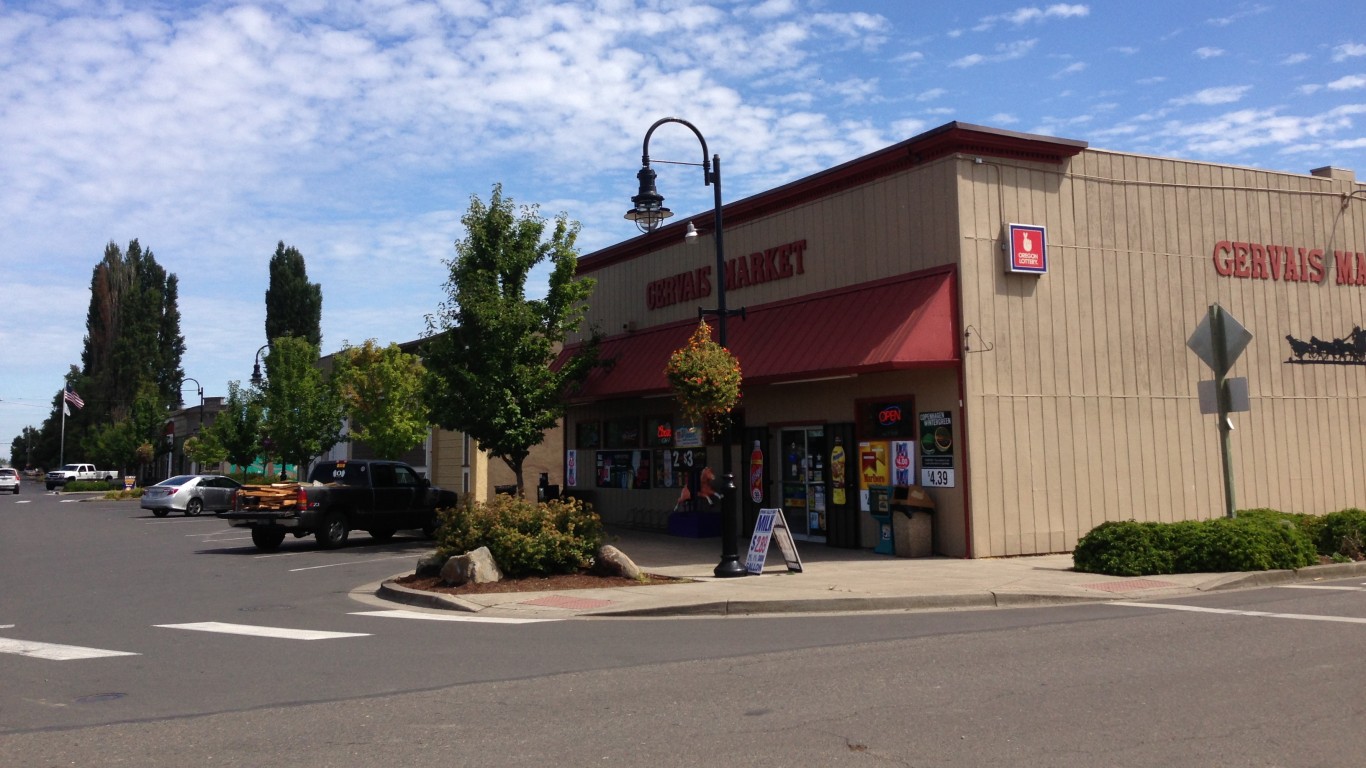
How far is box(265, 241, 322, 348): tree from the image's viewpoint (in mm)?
70312

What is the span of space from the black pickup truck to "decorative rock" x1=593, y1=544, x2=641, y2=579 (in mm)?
8757

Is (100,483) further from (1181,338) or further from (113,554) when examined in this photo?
(1181,338)

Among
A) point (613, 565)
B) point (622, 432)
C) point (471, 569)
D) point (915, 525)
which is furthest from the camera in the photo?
point (622, 432)

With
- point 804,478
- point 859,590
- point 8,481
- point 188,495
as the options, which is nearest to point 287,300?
point 8,481

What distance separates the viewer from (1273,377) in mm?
20062

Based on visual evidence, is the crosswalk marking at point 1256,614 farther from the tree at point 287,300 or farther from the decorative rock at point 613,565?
the tree at point 287,300

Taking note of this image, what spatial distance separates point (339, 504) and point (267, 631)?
11.2 meters

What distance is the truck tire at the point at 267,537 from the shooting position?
71.2 ft

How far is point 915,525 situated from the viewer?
17.0 meters

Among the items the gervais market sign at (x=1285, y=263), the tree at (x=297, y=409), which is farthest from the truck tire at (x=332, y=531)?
the tree at (x=297, y=409)

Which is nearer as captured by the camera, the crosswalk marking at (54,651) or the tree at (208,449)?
the crosswalk marking at (54,651)

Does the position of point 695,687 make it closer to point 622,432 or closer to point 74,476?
point 622,432

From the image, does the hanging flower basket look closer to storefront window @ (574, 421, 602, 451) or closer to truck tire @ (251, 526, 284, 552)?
truck tire @ (251, 526, 284, 552)

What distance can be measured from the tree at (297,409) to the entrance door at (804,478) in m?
25.9
